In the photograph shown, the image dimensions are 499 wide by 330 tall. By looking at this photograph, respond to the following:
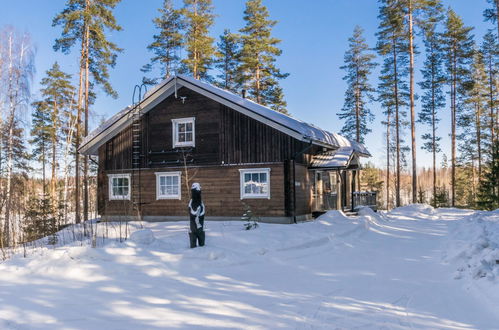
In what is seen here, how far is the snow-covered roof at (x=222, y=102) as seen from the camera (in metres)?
15.2

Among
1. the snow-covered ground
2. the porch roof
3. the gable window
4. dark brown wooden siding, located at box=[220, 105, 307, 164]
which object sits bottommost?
the snow-covered ground

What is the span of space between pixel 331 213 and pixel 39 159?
31.4 metres

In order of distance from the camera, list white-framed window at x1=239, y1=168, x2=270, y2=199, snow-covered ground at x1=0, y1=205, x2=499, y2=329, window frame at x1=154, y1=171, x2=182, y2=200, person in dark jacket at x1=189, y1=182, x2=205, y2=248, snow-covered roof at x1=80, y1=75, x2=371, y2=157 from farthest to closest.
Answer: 1. window frame at x1=154, y1=171, x2=182, y2=200
2. white-framed window at x1=239, y1=168, x2=270, y2=199
3. snow-covered roof at x1=80, y1=75, x2=371, y2=157
4. person in dark jacket at x1=189, y1=182, x2=205, y2=248
5. snow-covered ground at x1=0, y1=205, x2=499, y2=329

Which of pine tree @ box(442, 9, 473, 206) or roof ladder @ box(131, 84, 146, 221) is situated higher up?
pine tree @ box(442, 9, 473, 206)

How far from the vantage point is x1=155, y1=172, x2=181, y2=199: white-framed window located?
1738 centimetres

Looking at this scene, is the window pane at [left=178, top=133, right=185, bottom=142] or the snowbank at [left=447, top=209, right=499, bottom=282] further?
the window pane at [left=178, top=133, right=185, bottom=142]

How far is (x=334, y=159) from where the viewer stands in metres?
17.0

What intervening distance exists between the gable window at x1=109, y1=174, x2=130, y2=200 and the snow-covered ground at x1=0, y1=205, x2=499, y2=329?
885cm

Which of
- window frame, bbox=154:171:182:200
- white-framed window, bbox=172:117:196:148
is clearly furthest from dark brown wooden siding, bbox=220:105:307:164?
window frame, bbox=154:171:182:200

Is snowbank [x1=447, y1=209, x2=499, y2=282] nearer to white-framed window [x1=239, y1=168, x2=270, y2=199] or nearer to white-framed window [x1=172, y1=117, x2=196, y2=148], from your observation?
white-framed window [x1=239, y1=168, x2=270, y2=199]

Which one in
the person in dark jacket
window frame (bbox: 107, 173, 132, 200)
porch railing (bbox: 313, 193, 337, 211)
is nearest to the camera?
the person in dark jacket

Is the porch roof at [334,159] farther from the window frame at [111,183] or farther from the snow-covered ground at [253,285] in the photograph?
the window frame at [111,183]

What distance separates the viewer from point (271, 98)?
105 feet

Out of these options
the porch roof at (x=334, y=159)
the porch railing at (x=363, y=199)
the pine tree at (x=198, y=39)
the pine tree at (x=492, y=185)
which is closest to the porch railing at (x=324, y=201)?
the porch railing at (x=363, y=199)
